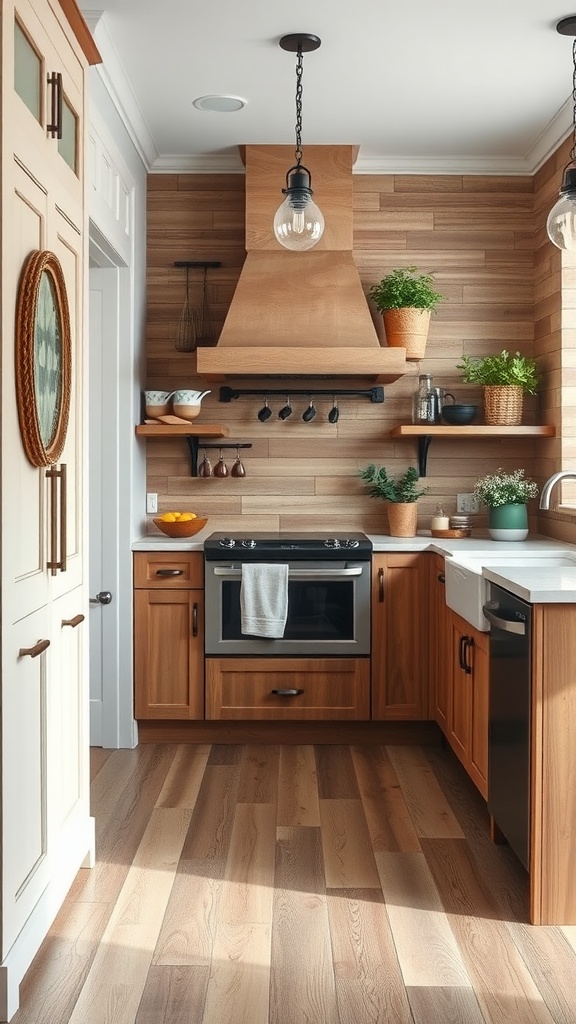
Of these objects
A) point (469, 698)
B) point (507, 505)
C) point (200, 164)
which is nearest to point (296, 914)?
point (469, 698)

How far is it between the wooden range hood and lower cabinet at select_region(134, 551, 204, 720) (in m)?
0.92

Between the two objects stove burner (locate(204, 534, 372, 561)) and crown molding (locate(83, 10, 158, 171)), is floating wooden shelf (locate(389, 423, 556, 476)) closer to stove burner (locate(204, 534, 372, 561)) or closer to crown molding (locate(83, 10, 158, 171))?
stove burner (locate(204, 534, 372, 561))

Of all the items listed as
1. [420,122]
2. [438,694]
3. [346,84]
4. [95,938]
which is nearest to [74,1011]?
[95,938]

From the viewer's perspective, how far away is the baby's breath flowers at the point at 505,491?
14.5 ft

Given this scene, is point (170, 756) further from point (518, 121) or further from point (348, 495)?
point (518, 121)

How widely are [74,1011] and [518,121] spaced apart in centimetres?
383

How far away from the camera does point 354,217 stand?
4707mm

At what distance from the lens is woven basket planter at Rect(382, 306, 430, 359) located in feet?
14.6

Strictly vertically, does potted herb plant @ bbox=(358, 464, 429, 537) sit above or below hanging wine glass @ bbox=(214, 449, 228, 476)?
below

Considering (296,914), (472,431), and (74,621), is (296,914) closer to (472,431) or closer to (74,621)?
(74,621)

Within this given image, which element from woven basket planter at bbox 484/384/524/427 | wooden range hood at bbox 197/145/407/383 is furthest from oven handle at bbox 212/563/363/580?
woven basket planter at bbox 484/384/524/427

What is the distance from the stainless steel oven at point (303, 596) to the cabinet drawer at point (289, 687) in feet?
0.15

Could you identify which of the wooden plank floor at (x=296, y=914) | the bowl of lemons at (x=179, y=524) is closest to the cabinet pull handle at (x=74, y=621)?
the wooden plank floor at (x=296, y=914)

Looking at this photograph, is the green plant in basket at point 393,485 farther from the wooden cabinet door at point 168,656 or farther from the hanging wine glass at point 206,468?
the wooden cabinet door at point 168,656
